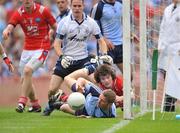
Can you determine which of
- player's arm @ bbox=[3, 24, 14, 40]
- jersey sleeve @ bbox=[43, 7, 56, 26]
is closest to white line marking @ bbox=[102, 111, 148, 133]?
player's arm @ bbox=[3, 24, 14, 40]

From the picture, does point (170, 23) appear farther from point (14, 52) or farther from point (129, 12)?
point (14, 52)

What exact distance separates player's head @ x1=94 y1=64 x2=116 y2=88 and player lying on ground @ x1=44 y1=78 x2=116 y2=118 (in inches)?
6.3

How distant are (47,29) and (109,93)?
4122mm

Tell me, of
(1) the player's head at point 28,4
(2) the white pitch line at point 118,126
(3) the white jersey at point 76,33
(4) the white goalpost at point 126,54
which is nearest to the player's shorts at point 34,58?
(1) the player's head at point 28,4

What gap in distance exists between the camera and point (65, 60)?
14.9 m

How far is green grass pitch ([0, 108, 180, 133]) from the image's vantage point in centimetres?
1141

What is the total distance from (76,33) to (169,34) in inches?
64.0

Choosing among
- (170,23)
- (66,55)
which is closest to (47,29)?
(66,55)

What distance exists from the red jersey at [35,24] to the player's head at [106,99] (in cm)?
344

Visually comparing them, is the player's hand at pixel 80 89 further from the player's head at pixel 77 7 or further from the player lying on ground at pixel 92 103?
the player's head at pixel 77 7

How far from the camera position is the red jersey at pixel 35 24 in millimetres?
16438

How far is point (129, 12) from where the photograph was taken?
13.1m

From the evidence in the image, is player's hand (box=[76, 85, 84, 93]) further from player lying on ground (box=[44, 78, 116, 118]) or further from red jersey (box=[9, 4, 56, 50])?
red jersey (box=[9, 4, 56, 50])

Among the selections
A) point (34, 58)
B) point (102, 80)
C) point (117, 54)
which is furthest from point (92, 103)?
point (117, 54)
